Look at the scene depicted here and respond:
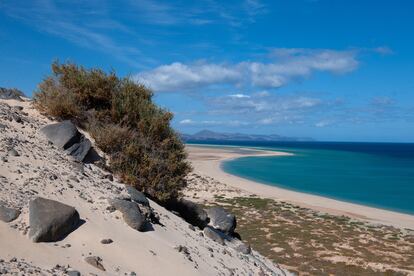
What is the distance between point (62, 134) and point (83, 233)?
397 cm

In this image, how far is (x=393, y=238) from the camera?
2414cm

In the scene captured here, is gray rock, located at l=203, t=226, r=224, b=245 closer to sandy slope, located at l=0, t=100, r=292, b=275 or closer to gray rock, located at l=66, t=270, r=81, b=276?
sandy slope, located at l=0, t=100, r=292, b=275

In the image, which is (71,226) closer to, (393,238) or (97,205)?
(97,205)

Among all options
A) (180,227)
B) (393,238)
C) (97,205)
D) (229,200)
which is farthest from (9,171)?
(229,200)

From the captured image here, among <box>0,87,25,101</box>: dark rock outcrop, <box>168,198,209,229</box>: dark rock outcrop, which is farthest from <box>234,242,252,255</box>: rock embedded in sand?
<box>0,87,25,101</box>: dark rock outcrop

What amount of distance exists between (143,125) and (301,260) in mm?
10446

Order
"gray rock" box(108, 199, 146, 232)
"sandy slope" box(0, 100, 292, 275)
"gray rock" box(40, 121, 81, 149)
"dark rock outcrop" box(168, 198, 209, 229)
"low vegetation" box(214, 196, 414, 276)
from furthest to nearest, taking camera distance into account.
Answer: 1. "low vegetation" box(214, 196, 414, 276)
2. "dark rock outcrop" box(168, 198, 209, 229)
3. "gray rock" box(40, 121, 81, 149)
4. "gray rock" box(108, 199, 146, 232)
5. "sandy slope" box(0, 100, 292, 275)

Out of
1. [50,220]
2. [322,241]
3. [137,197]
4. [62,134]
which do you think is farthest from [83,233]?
[322,241]

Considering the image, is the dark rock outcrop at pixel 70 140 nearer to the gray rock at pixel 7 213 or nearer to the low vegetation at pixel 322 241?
the gray rock at pixel 7 213

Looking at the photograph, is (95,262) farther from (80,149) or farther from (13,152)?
(80,149)

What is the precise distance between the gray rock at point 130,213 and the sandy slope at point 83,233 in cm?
12

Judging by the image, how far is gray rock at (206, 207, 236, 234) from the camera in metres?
12.1

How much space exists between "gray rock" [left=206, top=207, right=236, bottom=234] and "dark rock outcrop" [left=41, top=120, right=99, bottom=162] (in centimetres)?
422

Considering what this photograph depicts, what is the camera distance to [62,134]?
390 inches
